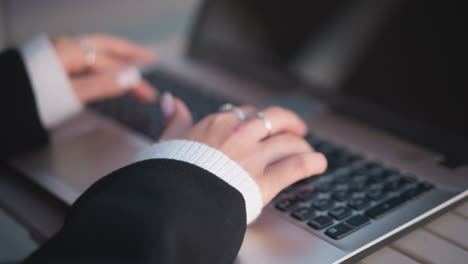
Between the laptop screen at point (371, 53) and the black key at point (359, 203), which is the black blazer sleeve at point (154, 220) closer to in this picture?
the black key at point (359, 203)

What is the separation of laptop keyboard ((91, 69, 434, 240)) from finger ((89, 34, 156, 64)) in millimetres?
194

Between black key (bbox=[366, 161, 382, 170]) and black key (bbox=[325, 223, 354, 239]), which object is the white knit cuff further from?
black key (bbox=[366, 161, 382, 170])

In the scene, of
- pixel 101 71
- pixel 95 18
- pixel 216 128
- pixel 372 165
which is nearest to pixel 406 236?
pixel 372 165

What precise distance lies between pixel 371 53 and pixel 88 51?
18.4 inches

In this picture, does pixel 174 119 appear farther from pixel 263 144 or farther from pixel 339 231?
pixel 339 231

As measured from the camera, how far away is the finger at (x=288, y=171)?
1.75 feet

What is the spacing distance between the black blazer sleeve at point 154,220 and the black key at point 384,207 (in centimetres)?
15

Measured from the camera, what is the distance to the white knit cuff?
0.50 m


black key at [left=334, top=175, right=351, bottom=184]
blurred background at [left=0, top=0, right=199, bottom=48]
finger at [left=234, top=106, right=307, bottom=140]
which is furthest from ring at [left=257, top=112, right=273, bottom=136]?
blurred background at [left=0, top=0, right=199, bottom=48]

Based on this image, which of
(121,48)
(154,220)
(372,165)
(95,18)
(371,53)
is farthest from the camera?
(95,18)

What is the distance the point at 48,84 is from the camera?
0.71 m

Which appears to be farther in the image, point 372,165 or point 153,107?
point 153,107

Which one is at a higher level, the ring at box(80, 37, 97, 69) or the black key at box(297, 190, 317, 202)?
the ring at box(80, 37, 97, 69)

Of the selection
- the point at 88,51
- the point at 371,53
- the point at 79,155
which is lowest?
the point at 79,155
